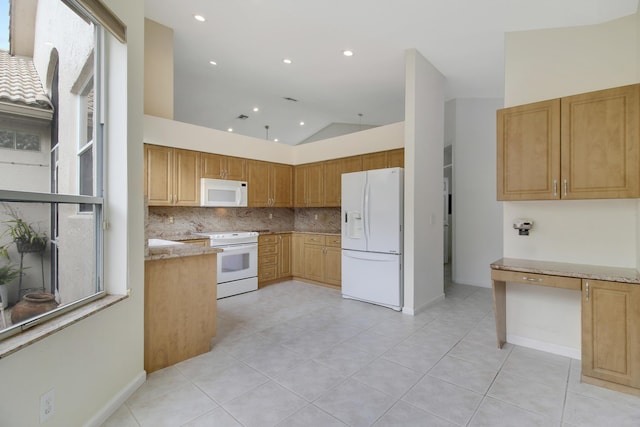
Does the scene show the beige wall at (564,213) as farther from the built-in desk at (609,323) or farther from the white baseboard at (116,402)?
the white baseboard at (116,402)

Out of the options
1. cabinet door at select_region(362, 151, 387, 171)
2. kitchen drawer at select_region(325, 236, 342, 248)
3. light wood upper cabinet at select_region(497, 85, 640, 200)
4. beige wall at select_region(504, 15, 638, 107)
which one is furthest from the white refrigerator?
beige wall at select_region(504, 15, 638, 107)

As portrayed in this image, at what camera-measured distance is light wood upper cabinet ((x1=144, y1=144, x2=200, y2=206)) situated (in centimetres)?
410

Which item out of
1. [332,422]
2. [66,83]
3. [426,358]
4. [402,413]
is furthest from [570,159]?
[66,83]

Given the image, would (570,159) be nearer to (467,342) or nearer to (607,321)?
(607,321)

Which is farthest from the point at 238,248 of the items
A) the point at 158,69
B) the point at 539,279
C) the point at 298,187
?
the point at 539,279

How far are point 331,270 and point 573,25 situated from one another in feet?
13.6

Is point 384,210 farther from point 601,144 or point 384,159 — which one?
point 601,144

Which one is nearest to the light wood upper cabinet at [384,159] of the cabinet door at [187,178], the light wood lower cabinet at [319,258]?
the light wood lower cabinet at [319,258]

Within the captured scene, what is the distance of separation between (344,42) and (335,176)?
222cm

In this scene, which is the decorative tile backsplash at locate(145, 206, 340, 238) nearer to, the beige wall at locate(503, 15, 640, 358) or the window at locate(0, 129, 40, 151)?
the window at locate(0, 129, 40, 151)

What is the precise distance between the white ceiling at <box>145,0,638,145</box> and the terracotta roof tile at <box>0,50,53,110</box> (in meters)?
2.21

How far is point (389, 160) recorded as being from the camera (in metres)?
4.65

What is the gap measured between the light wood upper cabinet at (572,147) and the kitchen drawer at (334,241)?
101 inches

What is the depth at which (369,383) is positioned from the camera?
225cm
